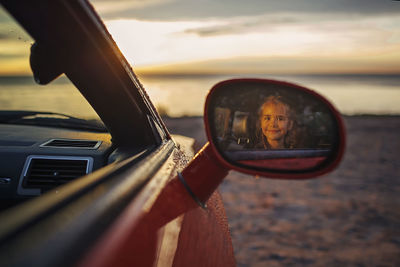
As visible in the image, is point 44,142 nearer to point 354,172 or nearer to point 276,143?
point 276,143

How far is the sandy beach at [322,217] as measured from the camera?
447cm

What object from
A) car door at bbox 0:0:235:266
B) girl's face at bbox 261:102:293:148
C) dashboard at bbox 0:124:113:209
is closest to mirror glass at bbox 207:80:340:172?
girl's face at bbox 261:102:293:148

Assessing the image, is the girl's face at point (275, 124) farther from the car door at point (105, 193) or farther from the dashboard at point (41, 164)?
the dashboard at point (41, 164)

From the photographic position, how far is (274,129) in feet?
4.66

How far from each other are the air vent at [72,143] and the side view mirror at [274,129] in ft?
2.65

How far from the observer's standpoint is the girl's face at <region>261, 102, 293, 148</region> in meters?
1.42

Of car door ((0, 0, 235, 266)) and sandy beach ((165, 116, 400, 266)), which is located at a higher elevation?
car door ((0, 0, 235, 266))

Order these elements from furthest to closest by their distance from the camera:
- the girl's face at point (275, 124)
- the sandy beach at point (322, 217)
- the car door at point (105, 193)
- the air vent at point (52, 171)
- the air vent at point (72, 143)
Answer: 1. the sandy beach at point (322, 217)
2. the air vent at point (72, 143)
3. the air vent at point (52, 171)
4. the girl's face at point (275, 124)
5. the car door at point (105, 193)

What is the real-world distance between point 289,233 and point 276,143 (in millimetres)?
3998

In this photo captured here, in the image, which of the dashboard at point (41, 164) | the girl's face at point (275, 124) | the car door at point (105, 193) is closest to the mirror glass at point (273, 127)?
the girl's face at point (275, 124)

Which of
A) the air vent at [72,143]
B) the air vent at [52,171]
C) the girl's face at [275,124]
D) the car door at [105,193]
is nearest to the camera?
the car door at [105,193]

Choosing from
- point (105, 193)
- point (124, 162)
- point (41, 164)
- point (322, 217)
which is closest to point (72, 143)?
point (41, 164)

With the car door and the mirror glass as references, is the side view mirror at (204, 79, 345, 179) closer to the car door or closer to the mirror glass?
the mirror glass

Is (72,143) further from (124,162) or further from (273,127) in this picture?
(273,127)
